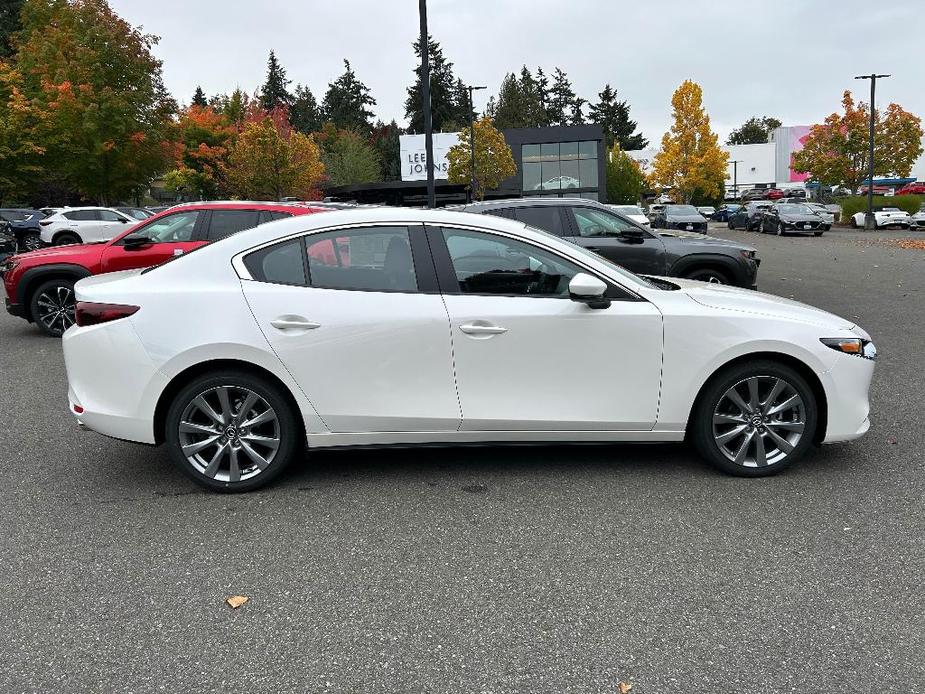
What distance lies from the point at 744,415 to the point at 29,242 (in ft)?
86.3

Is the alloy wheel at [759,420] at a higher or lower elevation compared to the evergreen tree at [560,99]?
lower

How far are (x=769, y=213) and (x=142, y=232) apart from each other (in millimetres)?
34831

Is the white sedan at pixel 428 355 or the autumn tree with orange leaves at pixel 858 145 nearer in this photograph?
the white sedan at pixel 428 355

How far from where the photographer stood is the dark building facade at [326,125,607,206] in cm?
6019

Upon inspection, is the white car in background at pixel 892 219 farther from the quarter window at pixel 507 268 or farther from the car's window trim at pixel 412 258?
the car's window trim at pixel 412 258

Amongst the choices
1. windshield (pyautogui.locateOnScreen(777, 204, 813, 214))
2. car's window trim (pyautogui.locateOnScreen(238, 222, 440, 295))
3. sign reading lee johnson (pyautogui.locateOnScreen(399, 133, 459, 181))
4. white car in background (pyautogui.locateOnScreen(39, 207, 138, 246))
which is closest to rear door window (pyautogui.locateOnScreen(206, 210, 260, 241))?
car's window trim (pyautogui.locateOnScreen(238, 222, 440, 295))

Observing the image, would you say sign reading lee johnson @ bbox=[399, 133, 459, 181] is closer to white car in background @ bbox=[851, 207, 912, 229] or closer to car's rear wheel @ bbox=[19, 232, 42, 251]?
white car in background @ bbox=[851, 207, 912, 229]

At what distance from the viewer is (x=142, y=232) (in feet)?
34.4

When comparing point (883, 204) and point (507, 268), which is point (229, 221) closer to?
point (507, 268)

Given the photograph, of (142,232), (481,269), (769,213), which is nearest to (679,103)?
(769,213)

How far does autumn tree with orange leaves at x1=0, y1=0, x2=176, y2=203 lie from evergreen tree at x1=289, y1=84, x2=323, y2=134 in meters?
65.7

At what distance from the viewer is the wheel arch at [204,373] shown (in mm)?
4543

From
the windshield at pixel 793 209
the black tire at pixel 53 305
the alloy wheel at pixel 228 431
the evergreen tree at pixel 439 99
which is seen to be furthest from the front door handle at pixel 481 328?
the evergreen tree at pixel 439 99

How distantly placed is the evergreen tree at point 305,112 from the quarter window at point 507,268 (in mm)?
99329
